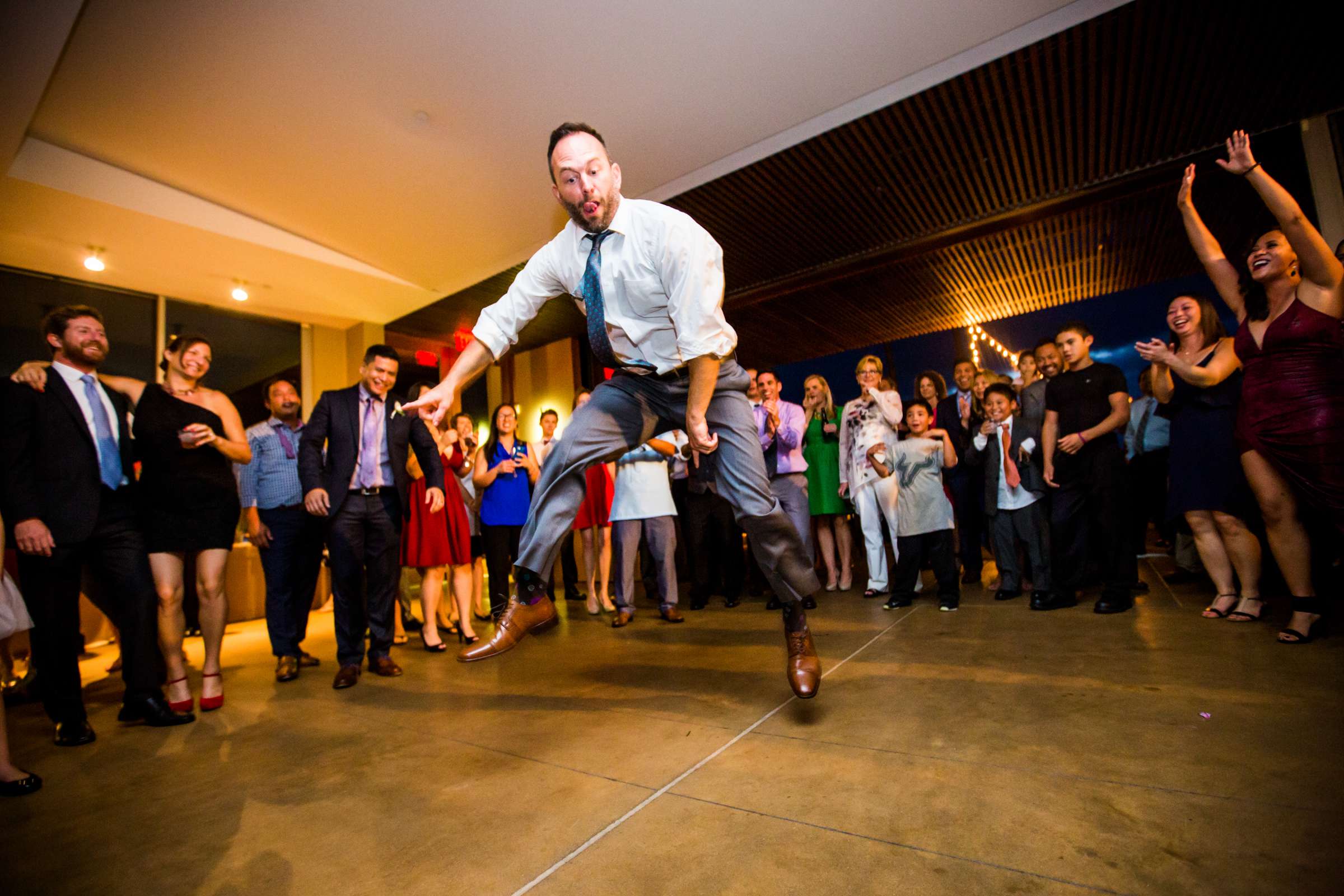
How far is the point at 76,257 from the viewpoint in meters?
6.36

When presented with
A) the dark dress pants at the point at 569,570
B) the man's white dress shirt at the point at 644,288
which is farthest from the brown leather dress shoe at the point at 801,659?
the dark dress pants at the point at 569,570

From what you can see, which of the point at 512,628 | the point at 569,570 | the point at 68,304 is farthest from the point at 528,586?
the point at 68,304

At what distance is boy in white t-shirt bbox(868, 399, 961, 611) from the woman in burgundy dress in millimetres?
1290

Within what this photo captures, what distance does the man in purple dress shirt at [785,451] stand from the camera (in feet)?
13.5

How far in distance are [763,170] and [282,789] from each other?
5640 millimetres

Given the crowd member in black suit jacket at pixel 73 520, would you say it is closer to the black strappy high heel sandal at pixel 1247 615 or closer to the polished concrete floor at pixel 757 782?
the polished concrete floor at pixel 757 782

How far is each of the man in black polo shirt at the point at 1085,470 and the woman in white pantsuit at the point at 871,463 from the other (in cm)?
86

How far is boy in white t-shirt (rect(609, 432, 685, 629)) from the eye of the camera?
372 cm

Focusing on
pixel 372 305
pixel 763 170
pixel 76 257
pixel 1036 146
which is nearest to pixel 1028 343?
pixel 1036 146

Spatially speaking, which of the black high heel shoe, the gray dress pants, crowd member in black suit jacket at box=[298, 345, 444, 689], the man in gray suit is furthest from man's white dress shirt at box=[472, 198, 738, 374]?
the man in gray suit

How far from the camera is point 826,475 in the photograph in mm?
4398

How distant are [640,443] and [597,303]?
454 millimetres

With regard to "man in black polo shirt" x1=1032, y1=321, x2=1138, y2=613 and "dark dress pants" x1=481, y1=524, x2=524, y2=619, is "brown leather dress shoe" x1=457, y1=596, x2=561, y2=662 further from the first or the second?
→ "man in black polo shirt" x1=1032, y1=321, x2=1138, y2=613

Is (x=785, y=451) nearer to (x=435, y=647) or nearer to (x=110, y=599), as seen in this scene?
(x=435, y=647)
